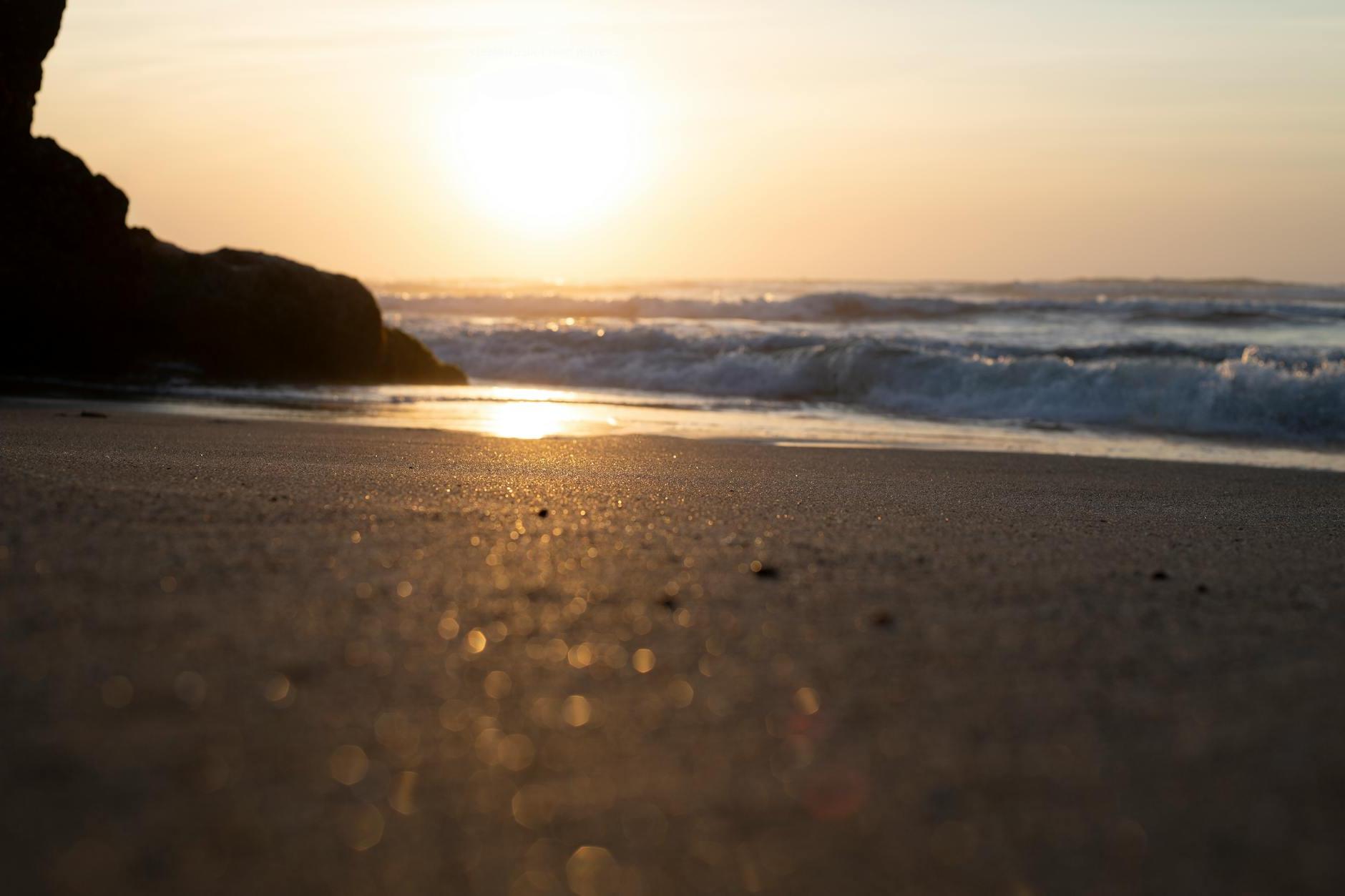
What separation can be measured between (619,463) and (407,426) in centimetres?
269

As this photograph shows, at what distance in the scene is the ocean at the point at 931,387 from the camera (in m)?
9.33

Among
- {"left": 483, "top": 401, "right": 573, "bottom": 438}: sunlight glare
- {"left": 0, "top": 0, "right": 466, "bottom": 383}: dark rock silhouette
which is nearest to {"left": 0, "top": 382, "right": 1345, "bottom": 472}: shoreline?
{"left": 483, "top": 401, "right": 573, "bottom": 438}: sunlight glare

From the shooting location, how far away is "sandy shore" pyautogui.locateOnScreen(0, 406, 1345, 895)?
1323 mm

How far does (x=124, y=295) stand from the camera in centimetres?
1214

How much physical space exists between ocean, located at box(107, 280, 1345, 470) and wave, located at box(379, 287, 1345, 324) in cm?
30

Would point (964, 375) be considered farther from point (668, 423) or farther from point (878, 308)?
point (878, 308)

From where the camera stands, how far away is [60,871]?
1.20 meters

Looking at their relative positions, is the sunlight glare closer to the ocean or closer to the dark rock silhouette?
the ocean

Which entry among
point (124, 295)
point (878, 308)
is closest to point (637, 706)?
point (124, 295)

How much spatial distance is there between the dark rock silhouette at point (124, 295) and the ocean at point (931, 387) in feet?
4.38

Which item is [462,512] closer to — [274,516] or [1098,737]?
[274,516]

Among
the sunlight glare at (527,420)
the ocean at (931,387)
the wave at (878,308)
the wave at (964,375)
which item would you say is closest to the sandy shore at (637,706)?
the sunlight glare at (527,420)

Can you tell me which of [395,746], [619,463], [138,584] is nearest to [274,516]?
[138,584]

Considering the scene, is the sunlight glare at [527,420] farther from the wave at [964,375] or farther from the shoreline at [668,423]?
the wave at [964,375]
